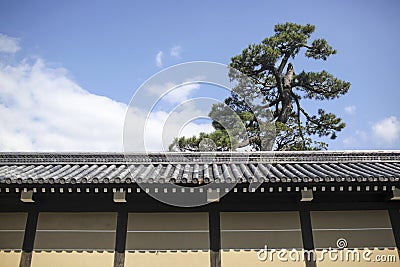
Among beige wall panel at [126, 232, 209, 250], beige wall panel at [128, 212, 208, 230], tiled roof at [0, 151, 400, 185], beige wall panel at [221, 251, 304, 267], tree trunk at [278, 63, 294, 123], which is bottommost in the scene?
beige wall panel at [221, 251, 304, 267]

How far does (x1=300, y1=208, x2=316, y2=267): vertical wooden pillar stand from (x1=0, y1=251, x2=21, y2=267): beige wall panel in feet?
18.5

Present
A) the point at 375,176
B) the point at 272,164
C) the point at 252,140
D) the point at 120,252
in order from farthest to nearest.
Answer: the point at 252,140, the point at 272,164, the point at 120,252, the point at 375,176

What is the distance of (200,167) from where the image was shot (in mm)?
7645

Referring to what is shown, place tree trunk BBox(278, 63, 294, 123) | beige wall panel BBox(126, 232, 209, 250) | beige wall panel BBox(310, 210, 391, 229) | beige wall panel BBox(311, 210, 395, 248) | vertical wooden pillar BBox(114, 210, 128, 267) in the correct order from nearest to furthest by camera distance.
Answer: vertical wooden pillar BBox(114, 210, 128, 267)
beige wall panel BBox(126, 232, 209, 250)
beige wall panel BBox(311, 210, 395, 248)
beige wall panel BBox(310, 210, 391, 229)
tree trunk BBox(278, 63, 294, 123)

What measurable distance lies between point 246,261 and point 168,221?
172 cm

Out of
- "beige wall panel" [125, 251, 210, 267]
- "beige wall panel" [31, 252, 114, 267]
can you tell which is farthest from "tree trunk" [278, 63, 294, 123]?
"beige wall panel" [31, 252, 114, 267]

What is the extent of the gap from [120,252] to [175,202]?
1.43 metres

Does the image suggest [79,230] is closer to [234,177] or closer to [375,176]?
[234,177]

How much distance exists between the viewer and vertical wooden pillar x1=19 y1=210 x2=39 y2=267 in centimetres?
659

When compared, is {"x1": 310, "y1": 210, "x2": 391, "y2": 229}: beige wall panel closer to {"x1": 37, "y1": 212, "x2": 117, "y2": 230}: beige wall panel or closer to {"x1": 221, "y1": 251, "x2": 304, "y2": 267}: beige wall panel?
{"x1": 221, "y1": 251, "x2": 304, "y2": 267}: beige wall panel

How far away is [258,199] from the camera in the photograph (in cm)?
689

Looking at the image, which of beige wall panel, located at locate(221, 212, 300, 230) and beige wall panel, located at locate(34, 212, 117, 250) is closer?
beige wall panel, located at locate(34, 212, 117, 250)

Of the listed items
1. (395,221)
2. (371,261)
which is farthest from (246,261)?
(395,221)

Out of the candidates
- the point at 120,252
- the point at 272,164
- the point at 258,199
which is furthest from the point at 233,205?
the point at 120,252
